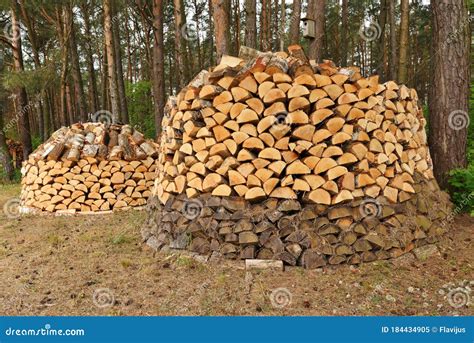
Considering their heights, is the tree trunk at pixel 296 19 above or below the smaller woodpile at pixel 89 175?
above

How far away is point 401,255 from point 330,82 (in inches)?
74.3

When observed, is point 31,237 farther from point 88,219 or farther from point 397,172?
point 397,172

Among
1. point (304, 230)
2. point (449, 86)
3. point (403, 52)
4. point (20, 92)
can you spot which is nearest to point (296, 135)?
point (304, 230)

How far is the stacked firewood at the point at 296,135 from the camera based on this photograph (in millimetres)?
3773

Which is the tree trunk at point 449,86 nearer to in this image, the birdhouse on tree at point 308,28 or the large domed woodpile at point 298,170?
the large domed woodpile at point 298,170

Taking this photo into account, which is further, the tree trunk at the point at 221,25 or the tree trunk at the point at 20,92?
the tree trunk at the point at 20,92

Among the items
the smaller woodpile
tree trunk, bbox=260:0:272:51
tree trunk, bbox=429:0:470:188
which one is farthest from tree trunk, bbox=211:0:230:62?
tree trunk, bbox=260:0:272:51

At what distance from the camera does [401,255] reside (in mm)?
3836

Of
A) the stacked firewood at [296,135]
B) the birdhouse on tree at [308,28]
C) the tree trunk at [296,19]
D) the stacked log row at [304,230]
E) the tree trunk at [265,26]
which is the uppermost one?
the tree trunk at [265,26]

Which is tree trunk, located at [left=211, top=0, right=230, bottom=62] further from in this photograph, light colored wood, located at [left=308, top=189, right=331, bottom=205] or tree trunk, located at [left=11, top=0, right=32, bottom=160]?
tree trunk, located at [left=11, top=0, right=32, bottom=160]

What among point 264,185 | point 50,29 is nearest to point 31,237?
point 264,185

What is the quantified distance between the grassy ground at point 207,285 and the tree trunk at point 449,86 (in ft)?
3.35

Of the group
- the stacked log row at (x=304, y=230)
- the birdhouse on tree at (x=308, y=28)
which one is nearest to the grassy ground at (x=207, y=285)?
the stacked log row at (x=304, y=230)

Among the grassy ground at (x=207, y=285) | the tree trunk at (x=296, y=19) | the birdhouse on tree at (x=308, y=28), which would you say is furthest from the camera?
the tree trunk at (x=296, y=19)
